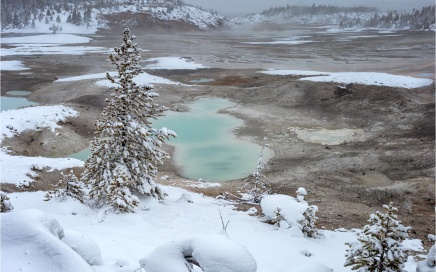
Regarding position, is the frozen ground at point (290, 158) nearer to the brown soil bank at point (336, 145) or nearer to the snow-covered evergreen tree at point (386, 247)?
the brown soil bank at point (336, 145)

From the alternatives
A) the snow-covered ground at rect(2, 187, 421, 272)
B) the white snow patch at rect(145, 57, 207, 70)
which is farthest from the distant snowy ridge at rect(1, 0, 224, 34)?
the snow-covered ground at rect(2, 187, 421, 272)

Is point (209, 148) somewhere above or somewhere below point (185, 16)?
below

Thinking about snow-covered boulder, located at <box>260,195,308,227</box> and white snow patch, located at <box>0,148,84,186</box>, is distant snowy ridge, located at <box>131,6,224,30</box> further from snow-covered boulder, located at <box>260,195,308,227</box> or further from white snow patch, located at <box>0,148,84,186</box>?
snow-covered boulder, located at <box>260,195,308,227</box>

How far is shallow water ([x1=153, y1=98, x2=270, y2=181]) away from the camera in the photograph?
1966cm

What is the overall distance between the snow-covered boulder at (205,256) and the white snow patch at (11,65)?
176ft

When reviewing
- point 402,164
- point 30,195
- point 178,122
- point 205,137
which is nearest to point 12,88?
point 178,122

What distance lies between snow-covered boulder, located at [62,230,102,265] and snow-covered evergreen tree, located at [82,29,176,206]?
18.5 feet

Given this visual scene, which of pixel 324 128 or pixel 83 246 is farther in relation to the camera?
pixel 324 128

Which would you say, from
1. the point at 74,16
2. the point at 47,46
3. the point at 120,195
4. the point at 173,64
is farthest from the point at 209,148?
the point at 74,16

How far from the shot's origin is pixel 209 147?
2266cm

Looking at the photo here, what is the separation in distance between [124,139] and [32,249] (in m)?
8.58

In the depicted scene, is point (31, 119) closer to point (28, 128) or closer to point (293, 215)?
point (28, 128)

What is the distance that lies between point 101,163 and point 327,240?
7.88 meters

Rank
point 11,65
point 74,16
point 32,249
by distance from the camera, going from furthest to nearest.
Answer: point 74,16 → point 11,65 → point 32,249
